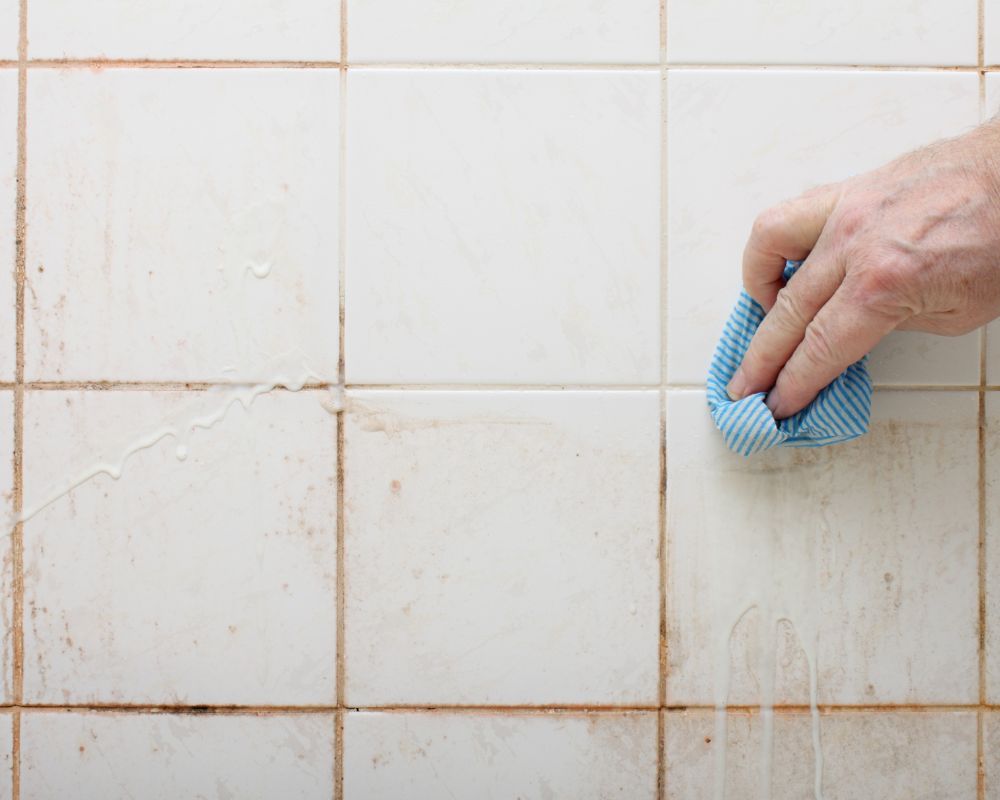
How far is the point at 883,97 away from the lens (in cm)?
76

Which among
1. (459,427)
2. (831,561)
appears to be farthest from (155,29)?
(831,561)

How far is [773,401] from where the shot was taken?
0.71 meters

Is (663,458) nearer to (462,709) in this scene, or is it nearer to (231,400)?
(462,709)

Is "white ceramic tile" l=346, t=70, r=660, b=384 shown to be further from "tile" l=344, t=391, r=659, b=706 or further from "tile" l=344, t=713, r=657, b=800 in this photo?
"tile" l=344, t=713, r=657, b=800

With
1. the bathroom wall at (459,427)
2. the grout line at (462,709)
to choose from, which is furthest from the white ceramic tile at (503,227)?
the grout line at (462,709)

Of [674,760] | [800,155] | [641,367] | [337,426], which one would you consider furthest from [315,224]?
[674,760]

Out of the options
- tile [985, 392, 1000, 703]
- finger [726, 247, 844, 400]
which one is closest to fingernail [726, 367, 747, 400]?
finger [726, 247, 844, 400]

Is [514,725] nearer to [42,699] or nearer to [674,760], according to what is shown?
[674,760]

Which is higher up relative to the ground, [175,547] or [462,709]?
[175,547]

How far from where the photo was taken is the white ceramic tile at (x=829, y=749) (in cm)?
76

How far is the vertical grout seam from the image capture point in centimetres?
76

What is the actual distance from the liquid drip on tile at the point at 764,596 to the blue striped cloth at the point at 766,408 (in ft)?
0.20

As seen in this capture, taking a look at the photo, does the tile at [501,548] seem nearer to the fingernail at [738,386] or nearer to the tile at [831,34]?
the fingernail at [738,386]

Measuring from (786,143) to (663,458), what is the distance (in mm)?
331
